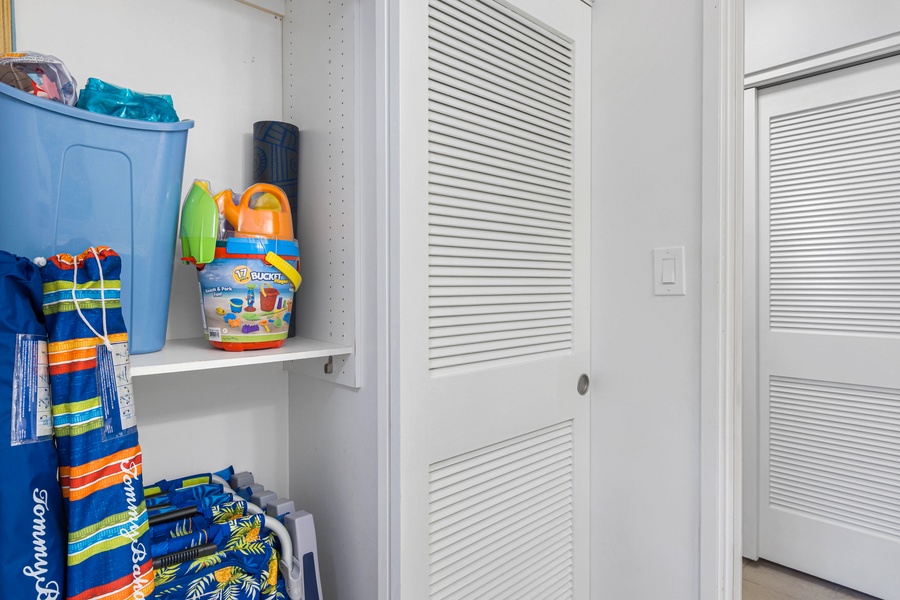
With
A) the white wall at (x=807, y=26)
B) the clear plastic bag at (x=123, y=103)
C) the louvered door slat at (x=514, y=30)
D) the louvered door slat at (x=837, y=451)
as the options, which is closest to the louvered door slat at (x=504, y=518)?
the clear plastic bag at (x=123, y=103)

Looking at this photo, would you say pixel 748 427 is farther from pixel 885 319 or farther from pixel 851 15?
pixel 851 15

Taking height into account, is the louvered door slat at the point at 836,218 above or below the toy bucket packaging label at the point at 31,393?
above

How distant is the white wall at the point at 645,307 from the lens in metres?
1.23

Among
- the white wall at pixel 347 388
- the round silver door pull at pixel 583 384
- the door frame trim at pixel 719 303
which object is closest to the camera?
the white wall at pixel 347 388

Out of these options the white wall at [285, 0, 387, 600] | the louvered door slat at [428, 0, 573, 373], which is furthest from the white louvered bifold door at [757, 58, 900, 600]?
the white wall at [285, 0, 387, 600]

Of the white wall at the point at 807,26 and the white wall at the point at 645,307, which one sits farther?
the white wall at the point at 807,26

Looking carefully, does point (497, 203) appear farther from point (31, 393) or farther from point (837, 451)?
point (837, 451)

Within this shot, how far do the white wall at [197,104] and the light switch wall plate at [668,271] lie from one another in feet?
2.98

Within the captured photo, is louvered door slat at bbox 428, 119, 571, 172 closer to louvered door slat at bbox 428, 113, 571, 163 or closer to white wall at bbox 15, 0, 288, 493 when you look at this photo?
louvered door slat at bbox 428, 113, 571, 163

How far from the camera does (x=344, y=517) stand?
1.05 m

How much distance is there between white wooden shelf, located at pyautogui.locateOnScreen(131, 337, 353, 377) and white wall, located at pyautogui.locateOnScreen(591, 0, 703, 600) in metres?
0.73

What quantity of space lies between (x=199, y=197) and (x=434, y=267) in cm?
41

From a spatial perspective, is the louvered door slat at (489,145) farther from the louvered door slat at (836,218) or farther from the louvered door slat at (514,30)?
the louvered door slat at (836,218)

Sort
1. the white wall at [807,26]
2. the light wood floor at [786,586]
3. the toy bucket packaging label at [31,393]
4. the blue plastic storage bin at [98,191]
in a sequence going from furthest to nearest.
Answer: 1. the light wood floor at [786,586]
2. the white wall at [807,26]
3. the blue plastic storage bin at [98,191]
4. the toy bucket packaging label at [31,393]
